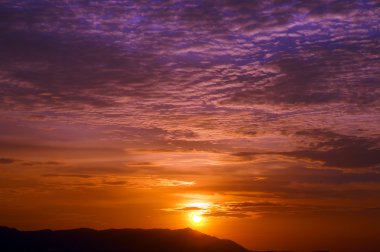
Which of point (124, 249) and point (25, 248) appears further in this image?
point (124, 249)

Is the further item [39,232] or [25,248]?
[39,232]

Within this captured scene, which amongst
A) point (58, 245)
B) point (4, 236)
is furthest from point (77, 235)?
point (4, 236)

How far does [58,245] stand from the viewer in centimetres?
18688

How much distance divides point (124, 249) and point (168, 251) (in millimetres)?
17876

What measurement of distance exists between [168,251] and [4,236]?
6389 centimetres

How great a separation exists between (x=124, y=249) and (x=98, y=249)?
13.2 metres

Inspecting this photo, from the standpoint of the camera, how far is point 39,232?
197625 millimetres

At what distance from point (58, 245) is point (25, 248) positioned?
11884 mm

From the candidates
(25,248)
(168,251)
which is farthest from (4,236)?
(168,251)

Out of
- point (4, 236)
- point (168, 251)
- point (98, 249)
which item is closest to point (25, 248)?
point (4, 236)

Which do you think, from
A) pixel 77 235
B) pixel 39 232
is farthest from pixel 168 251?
pixel 39 232

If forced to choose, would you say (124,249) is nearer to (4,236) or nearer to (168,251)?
(168,251)

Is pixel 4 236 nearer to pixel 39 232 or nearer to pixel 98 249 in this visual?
pixel 39 232

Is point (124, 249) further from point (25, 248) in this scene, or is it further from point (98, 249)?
point (25, 248)
